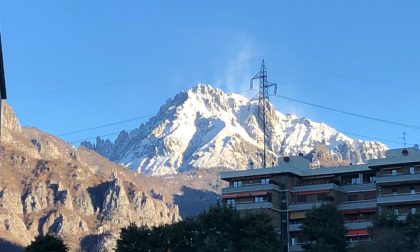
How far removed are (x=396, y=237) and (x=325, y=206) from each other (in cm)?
1103

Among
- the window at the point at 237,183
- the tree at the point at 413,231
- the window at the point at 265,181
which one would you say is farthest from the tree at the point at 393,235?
the window at the point at 237,183

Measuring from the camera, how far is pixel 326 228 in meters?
81.0

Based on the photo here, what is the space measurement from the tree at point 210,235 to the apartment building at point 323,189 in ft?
51.6

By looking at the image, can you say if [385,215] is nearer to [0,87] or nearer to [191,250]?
[191,250]

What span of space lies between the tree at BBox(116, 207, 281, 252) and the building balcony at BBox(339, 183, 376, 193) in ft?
80.5

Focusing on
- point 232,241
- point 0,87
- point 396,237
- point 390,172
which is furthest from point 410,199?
point 0,87

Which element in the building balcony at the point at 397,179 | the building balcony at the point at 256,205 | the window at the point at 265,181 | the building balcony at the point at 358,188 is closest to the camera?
the building balcony at the point at 397,179

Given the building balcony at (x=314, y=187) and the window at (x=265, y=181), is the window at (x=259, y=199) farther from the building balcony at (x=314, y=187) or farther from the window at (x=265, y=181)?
the building balcony at (x=314, y=187)

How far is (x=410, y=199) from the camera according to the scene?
305 feet

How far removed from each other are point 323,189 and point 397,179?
1135 centimetres

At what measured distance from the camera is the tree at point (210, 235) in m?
78.4

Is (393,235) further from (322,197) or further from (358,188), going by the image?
(358,188)

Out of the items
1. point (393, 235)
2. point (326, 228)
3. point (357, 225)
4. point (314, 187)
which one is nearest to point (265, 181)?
point (314, 187)

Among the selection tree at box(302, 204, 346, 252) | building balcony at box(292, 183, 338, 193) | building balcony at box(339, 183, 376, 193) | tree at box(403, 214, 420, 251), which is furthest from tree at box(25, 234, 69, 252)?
building balcony at box(339, 183, 376, 193)
